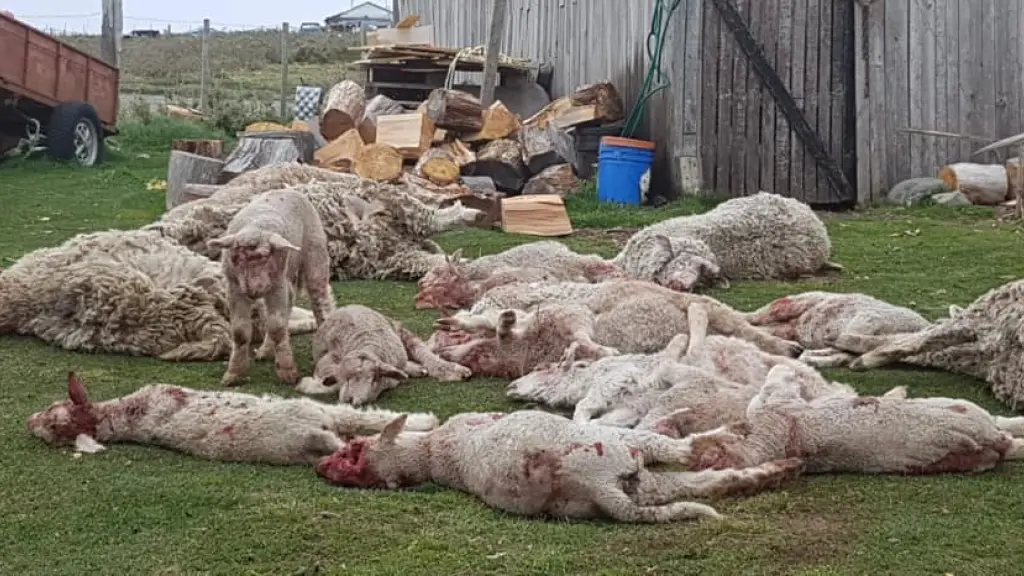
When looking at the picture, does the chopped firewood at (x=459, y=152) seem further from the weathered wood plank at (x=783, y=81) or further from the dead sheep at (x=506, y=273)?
the dead sheep at (x=506, y=273)

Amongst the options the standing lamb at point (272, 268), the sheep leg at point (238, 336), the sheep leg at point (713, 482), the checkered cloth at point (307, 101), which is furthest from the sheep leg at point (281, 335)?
the checkered cloth at point (307, 101)

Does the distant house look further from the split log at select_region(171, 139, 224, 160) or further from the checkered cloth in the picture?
the split log at select_region(171, 139, 224, 160)

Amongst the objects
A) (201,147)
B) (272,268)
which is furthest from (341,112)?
(272,268)

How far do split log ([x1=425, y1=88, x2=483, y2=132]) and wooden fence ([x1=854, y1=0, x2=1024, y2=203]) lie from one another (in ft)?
14.4

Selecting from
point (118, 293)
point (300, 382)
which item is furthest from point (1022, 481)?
point (118, 293)

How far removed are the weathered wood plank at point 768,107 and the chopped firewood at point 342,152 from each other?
4562 mm

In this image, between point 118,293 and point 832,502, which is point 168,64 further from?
point 832,502

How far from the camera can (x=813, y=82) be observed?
13477 mm

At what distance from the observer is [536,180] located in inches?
547

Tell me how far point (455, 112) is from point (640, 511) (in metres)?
10.8

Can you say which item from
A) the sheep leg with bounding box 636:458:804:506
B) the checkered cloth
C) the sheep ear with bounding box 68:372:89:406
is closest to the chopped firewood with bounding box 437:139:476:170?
the sheep ear with bounding box 68:372:89:406

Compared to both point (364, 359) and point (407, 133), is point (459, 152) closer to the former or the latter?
point (407, 133)

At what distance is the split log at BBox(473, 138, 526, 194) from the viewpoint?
1400 centimetres

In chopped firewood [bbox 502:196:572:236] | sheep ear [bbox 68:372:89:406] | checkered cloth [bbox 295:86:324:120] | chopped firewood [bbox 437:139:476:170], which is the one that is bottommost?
sheep ear [bbox 68:372:89:406]
